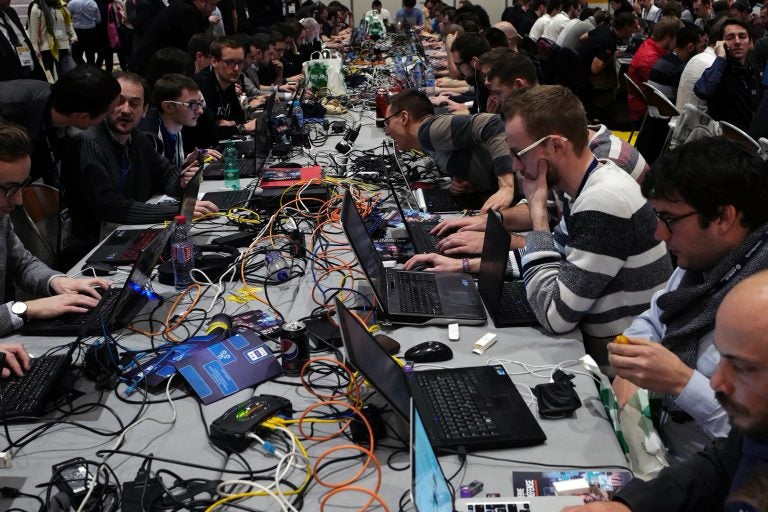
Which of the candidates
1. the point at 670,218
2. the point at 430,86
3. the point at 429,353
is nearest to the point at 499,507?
the point at 429,353

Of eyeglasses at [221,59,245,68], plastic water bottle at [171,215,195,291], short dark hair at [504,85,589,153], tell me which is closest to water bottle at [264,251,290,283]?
plastic water bottle at [171,215,195,291]

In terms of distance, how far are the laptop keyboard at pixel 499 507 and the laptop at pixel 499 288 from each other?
78 centimetres

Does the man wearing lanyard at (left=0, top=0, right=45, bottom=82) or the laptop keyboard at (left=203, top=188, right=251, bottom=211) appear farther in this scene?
the man wearing lanyard at (left=0, top=0, right=45, bottom=82)

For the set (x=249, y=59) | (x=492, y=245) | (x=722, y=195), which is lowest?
(x=249, y=59)

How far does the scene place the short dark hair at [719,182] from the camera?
5.22 ft

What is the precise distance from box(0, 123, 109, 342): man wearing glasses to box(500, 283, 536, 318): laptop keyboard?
50.2 inches

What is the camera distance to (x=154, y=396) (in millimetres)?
1740

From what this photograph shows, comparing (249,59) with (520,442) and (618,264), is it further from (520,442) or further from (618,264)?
(520,442)

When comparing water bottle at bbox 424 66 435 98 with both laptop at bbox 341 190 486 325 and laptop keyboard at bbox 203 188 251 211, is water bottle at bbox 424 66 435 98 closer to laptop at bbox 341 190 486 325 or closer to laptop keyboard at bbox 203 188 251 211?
laptop keyboard at bbox 203 188 251 211

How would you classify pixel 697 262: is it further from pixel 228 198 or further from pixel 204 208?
pixel 228 198

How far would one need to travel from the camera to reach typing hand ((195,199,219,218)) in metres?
3.05

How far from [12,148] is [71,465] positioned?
46.2 inches

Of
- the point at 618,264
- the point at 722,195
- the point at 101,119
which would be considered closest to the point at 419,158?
the point at 101,119

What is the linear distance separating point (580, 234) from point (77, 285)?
1.59m
